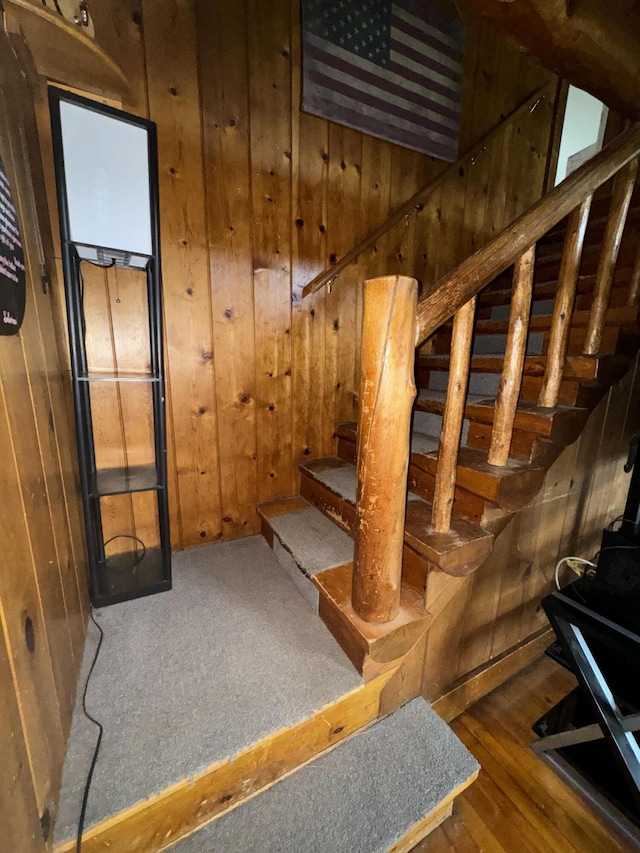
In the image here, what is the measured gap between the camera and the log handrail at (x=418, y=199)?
1768mm

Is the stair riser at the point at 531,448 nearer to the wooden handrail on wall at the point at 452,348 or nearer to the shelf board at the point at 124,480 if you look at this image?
the wooden handrail on wall at the point at 452,348

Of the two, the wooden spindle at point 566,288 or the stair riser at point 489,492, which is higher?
the wooden spindle at point 566,288

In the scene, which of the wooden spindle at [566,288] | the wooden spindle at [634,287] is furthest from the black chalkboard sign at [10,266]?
the wooden spindle at [634,287]

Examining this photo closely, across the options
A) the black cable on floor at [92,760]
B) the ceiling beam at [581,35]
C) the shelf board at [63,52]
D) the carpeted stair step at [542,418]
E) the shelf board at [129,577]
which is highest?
the ceiling beam at [581,35]

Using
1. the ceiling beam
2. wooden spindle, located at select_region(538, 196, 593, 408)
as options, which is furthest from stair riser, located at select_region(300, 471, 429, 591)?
the ceiling beam

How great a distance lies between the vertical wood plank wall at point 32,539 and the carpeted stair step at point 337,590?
75cm

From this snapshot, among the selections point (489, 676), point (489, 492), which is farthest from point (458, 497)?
point (489, 676)

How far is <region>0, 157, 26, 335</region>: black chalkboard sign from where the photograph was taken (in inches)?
27.7

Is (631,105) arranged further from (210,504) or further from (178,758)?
(178,758)

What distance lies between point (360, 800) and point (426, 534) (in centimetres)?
73

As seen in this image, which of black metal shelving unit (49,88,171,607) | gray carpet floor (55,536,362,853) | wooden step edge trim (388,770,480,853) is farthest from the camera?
black metal shelving unit (49,88,171,607)

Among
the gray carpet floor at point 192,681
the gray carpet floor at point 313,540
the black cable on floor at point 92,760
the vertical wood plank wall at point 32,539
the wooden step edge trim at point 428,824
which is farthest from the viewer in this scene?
the gray carpet floor at point 313,540

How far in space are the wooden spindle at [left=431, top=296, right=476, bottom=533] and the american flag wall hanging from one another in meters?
1.39

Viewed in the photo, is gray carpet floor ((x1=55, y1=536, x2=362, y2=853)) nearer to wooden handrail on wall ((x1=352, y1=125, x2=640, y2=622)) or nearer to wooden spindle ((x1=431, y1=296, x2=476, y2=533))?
wooden handrail on wall ((x1=352, y1=125, x2=640, y2=622))
